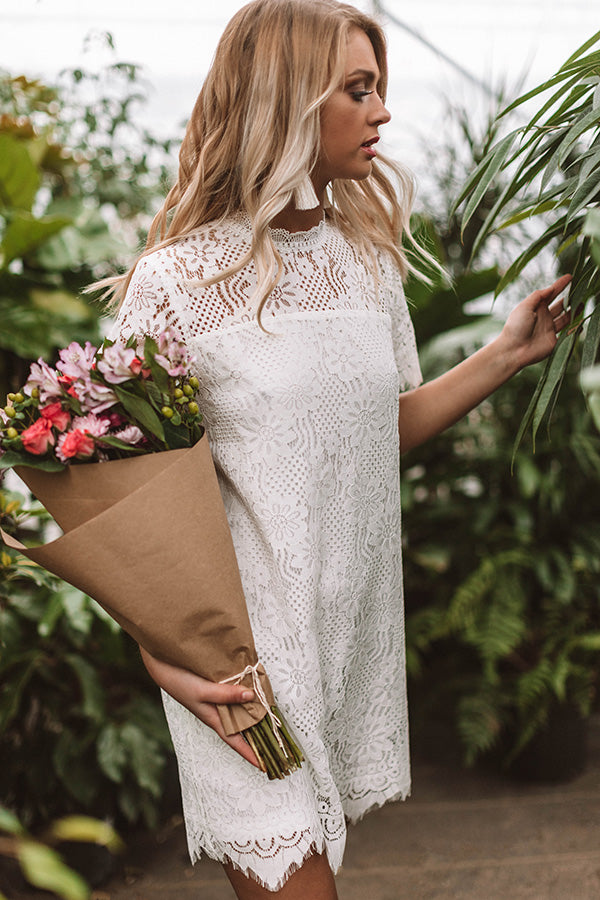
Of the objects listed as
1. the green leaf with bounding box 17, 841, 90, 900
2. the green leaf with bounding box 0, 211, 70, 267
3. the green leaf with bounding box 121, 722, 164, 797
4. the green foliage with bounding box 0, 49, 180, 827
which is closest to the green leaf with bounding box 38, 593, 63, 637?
the green foliage with bounding box 0, 49, 180, 827

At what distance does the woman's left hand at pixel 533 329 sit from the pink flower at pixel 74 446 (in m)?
0.75

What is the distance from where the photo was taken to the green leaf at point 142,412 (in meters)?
1.01

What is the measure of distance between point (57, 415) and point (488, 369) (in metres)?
0.76

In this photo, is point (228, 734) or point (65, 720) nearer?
point (228, 734)

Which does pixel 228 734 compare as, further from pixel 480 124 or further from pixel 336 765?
pixel 480 124

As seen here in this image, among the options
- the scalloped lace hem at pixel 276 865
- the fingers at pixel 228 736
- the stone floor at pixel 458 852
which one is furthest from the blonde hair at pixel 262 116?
the stone floor at pixel 458 852

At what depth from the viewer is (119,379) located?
1007 millimetres

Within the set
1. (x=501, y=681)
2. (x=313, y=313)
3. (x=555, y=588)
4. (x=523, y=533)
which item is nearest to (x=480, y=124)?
(x=523, y=533)

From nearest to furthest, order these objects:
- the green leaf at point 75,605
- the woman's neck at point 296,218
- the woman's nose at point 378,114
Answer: the woman's nose at point 378,114
the woman's neck at point 296,218
the green leaf at point 75,605

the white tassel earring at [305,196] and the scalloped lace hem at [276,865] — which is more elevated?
the white tassel earring at [305,196]

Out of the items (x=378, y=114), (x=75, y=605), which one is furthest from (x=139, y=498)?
(x=75, y=605)

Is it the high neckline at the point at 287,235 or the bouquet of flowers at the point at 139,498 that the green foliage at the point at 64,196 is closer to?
the high neckline at the point at 287,235

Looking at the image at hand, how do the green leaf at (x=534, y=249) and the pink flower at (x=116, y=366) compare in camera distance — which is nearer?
the pink flower at (x=116, y=366)

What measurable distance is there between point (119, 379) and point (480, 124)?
259 cm
